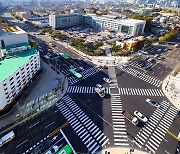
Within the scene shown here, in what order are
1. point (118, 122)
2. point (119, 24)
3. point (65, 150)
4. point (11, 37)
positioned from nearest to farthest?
1. point (65, 150)
2. point (118, 122)
3. point (11, 37)
4. point (119, 24)

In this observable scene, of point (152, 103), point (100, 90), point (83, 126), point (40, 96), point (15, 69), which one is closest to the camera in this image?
point (83, 126)

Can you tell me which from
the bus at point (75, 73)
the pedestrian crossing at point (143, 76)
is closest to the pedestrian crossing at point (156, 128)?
the pedestrian crossing at point (143, 76)

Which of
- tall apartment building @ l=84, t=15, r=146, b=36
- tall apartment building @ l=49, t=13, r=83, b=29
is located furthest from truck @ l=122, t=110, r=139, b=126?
tall apartment building @ l=49, t=13, r=83, b=29

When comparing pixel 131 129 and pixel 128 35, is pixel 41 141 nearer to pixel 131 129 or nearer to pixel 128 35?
pixel 131 129

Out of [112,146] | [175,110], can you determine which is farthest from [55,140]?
[175,110]

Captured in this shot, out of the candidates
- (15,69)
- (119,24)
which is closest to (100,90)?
(15,69)

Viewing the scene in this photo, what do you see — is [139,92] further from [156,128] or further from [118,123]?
[118,123]
